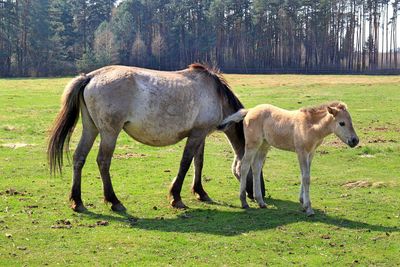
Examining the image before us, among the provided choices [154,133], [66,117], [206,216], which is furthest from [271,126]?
[66,117]

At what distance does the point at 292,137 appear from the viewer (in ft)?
30.7

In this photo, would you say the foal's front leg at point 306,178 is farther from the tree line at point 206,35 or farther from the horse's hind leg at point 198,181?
the tree line at point 206,35

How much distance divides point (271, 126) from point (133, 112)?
7.69 ft

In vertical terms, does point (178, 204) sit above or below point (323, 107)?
below

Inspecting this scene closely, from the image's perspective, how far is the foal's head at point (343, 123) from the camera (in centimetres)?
874

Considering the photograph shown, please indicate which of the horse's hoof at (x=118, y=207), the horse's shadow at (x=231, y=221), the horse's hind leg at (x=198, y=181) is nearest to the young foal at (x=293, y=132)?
the horse's shadow at (x=231, y=221)

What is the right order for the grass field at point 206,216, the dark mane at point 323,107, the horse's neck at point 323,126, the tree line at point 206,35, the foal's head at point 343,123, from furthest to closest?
the tree line at point 206,35
the horse's neck at point 323,126
the dark mane at point 323,107
the foal's head at point 343,123
the grass field at point 206,216

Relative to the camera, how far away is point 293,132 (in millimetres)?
9320

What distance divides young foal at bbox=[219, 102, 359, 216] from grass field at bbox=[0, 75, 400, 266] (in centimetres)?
69

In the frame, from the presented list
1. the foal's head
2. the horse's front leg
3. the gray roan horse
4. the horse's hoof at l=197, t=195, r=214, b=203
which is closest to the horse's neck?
the foal's head

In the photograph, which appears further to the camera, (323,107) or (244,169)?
(244,169)

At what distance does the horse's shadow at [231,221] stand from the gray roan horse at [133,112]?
0.62 m

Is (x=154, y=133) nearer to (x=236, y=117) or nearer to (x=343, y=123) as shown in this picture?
(x=236, y=117)

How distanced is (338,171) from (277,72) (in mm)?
69823
